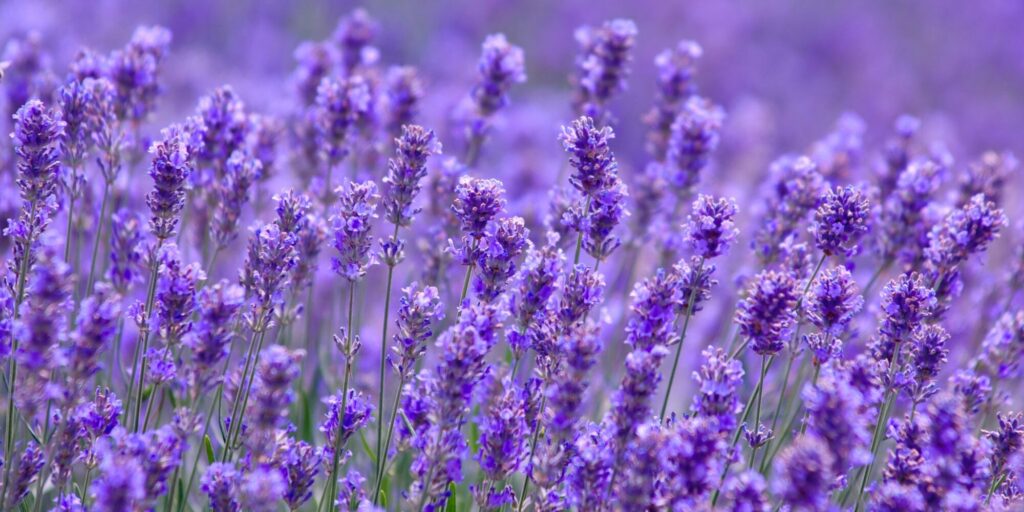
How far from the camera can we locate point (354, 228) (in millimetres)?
2588

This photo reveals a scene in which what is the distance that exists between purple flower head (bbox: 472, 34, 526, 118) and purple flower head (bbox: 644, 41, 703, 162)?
558 mm

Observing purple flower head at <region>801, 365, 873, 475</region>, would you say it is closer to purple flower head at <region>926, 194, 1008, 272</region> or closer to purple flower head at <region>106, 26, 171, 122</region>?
purple flower head at <region>926, 194, 1008, 272</region>

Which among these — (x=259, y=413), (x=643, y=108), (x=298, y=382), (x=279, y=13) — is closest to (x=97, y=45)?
(x=279, y=13)

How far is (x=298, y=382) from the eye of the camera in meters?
3.45

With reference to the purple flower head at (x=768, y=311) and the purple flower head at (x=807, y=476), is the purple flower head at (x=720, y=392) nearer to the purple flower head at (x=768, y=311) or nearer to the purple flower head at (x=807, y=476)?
the purple flower head at (x=768, y=311)

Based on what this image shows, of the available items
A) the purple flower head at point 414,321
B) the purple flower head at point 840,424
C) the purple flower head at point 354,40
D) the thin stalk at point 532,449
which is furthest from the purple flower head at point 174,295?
the purple flower head at point 354,40

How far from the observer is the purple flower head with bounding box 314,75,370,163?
3.51 m

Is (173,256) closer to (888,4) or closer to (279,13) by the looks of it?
(279,13)

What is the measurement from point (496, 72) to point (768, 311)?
171cm

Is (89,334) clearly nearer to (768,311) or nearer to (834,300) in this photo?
(768,311)

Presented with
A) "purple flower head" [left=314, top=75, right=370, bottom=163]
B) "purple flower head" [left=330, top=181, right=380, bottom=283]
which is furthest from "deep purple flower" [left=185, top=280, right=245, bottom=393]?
"purple flower head" [left=314, top=75, right=370, bottom=163]

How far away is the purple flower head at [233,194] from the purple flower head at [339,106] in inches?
17.5

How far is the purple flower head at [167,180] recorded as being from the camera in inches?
102

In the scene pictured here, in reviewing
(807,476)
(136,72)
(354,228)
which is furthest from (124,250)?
(807,476)
